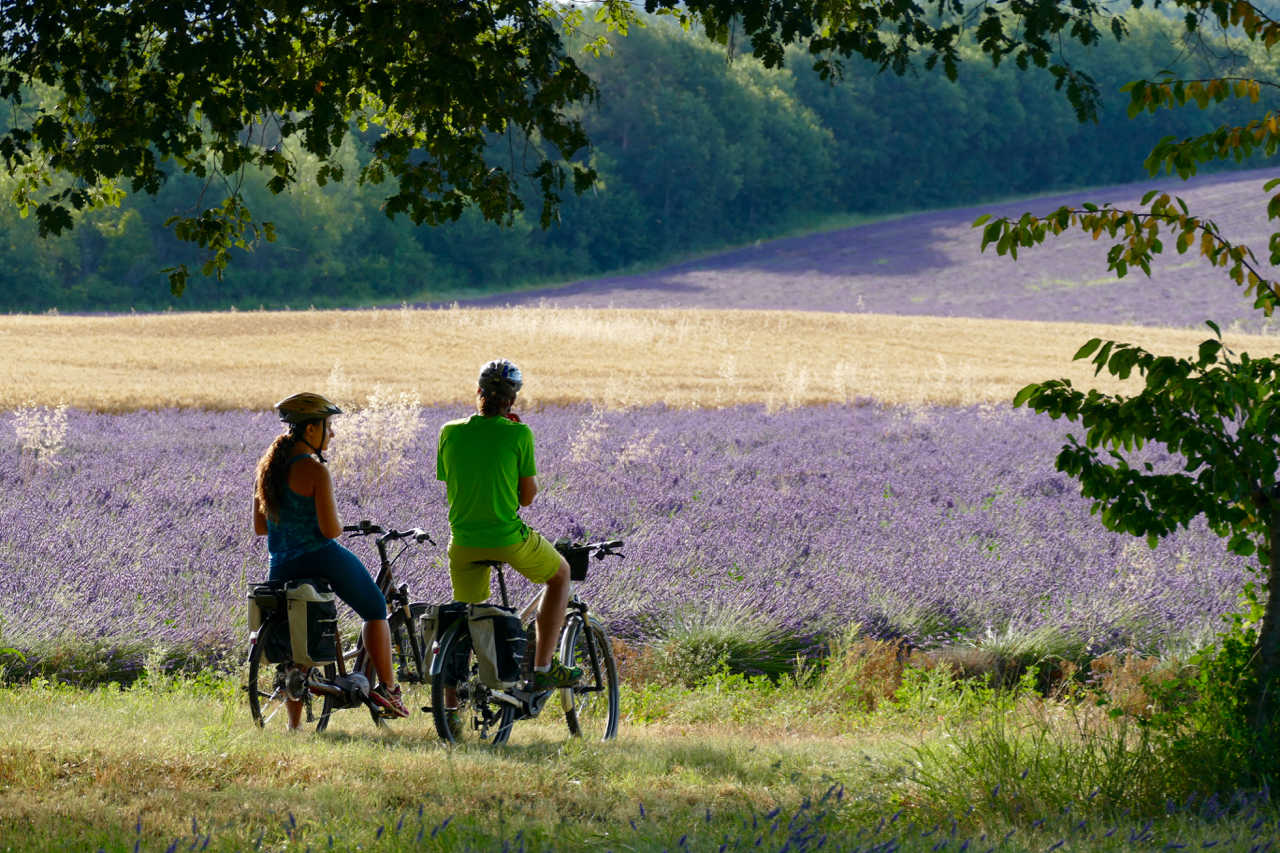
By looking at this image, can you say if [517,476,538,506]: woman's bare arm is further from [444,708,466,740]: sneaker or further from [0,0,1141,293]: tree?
[0,0,1141,293]: tree

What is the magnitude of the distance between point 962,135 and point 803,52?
39.1 feet

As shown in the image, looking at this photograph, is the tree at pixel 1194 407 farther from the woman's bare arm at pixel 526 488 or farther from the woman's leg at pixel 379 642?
the woman's leg at pixel 379 642

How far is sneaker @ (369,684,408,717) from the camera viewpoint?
19.1ft

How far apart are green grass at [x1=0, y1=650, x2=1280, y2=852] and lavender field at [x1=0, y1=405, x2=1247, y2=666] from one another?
1.79 meters

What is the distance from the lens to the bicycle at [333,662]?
222 inches

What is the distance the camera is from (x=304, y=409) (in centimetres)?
543

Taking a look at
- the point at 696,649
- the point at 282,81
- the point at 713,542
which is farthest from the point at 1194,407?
the point at 713,542

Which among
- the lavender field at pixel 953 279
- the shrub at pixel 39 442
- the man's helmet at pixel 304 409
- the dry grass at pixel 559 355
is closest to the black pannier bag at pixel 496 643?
the man's helmet at pixel 304 409

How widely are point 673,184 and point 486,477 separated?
210ft

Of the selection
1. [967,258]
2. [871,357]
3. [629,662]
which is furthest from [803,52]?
[629,662]

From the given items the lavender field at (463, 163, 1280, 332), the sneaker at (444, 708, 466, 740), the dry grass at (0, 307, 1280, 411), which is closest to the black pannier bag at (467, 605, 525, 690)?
the sneaker at (444, 708, 466, 740)

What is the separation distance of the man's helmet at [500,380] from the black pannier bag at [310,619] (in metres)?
1.08

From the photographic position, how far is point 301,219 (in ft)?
197

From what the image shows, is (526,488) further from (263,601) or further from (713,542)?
(713,542)
